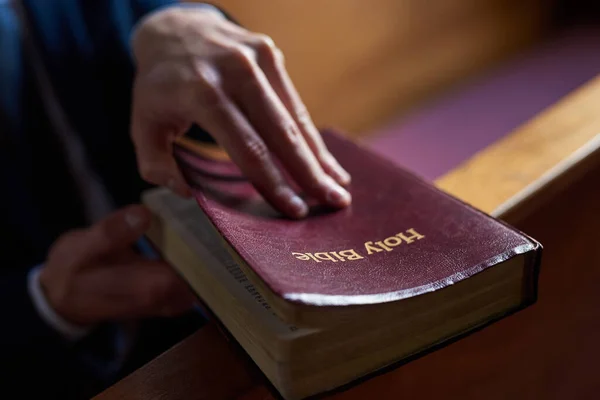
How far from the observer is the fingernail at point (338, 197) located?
0.44m

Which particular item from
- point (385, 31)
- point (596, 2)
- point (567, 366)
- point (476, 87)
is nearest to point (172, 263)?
point (567, 366)

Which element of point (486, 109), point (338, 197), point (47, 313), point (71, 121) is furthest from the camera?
point (486, 109)

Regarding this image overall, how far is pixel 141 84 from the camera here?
0.50m

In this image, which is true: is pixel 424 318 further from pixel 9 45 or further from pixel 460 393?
pixel 9 45

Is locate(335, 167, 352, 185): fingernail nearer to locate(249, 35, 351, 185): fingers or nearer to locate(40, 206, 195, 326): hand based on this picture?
locate(249, 35, 351, 185): fingers

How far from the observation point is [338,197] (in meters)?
0.44

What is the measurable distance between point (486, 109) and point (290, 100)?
62 cm

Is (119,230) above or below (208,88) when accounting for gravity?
below

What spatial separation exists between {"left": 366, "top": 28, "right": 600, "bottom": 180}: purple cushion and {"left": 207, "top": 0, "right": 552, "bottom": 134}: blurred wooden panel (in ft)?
0.18

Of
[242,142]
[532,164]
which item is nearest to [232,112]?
[242,142]

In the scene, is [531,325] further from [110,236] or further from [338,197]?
[110,236]

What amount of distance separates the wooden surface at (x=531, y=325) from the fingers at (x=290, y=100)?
0.09m

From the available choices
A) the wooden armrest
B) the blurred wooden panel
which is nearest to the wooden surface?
the wooden armrest

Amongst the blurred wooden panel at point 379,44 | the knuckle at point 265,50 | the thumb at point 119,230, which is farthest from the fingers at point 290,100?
the blurred wooden panel at point 379,44
